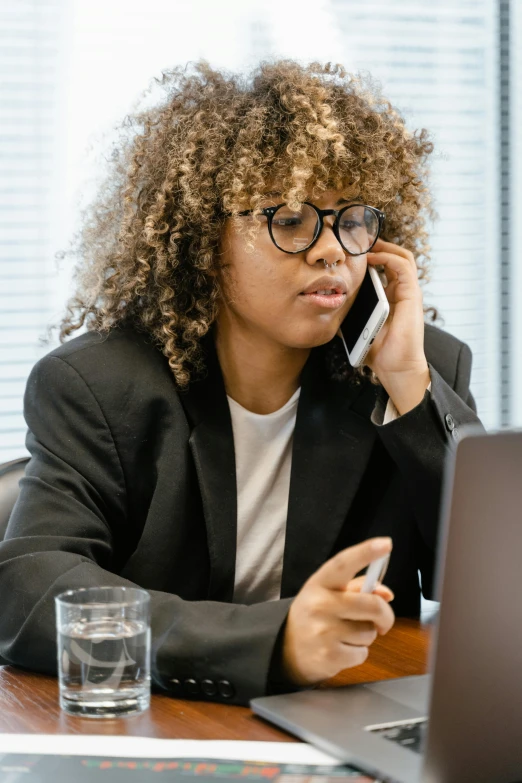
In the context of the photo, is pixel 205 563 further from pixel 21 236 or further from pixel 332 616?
pixel 21 236

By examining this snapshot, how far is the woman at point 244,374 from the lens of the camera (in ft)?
4.96

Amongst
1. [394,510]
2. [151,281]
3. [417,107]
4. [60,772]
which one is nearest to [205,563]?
[394,510]

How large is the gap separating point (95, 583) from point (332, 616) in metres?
0.32

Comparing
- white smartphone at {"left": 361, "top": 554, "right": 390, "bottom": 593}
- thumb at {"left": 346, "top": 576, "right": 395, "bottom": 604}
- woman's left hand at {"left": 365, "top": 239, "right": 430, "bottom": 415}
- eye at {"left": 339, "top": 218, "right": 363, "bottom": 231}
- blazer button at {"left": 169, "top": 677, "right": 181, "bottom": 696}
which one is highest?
eye at {"left": 339, "top": 218, "right": 363, "bottom": 231}

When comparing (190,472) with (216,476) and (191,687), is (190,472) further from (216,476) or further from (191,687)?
(191,687)

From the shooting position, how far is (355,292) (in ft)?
5.42

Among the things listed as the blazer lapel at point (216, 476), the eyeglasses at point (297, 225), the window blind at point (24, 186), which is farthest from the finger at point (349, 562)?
the window blind at point (24, 186)

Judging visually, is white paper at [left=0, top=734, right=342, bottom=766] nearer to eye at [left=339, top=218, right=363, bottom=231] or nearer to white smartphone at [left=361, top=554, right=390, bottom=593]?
white smartphone at [left=361, top=554, right=390, bottom=593]

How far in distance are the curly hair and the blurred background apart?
0.63 metres

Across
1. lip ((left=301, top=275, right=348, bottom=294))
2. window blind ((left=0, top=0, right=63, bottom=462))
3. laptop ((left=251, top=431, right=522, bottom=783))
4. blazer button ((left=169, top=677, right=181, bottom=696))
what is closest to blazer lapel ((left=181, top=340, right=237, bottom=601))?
lip ((left=301, top=275, right=348, bottom=294))

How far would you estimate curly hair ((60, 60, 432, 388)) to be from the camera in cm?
155

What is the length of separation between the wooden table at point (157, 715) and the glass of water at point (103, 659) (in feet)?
0.06

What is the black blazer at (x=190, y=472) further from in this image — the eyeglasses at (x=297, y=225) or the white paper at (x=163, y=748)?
the white paper at (x=163, y=748)

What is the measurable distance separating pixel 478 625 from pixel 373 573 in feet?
0.74
